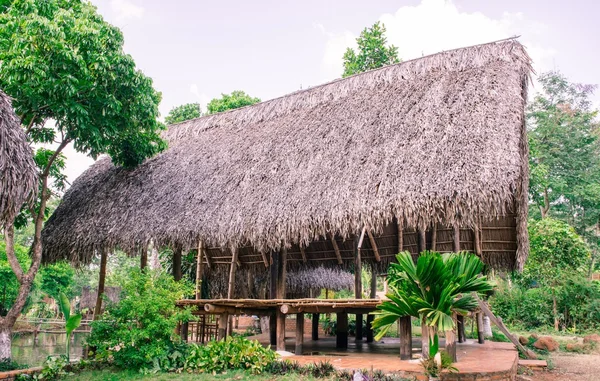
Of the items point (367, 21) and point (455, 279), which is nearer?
point (455, 279)

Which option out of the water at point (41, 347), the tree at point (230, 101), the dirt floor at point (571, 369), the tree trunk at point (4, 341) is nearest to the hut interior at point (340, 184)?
the dirt floor at point (571, 369)

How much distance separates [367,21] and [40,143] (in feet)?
40.9

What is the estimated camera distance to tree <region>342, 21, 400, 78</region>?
17438 mm

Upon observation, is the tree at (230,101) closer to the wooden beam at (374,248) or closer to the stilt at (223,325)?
the wooden beam at (374,248)

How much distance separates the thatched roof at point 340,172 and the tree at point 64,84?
4.00ft

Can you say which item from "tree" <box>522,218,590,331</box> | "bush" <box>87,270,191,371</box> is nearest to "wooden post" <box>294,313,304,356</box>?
"bush" <box>87,270,191,371</box>

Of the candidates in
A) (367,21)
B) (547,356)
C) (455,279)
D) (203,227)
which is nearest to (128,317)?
(203,227)

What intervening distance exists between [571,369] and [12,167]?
8781 millimetres

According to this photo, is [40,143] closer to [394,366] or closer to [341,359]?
[341,359]

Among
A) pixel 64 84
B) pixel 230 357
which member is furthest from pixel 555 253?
pixel 64 84

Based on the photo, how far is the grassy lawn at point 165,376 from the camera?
5738 mm

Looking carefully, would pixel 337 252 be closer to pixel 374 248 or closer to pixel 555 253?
pixel 374 248

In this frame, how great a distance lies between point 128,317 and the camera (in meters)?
6.71

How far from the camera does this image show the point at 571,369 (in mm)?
7961
